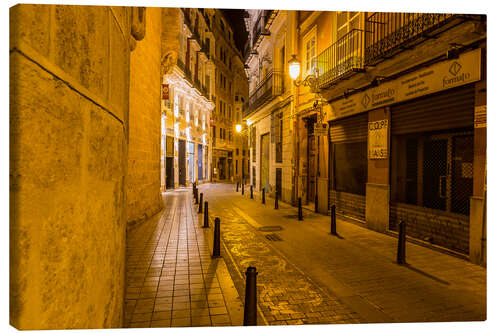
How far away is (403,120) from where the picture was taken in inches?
313

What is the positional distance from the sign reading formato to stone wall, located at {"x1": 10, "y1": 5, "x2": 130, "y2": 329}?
6.57m

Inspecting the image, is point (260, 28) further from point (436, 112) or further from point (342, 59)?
point (436, 112)

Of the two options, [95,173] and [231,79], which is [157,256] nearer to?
[95,173]

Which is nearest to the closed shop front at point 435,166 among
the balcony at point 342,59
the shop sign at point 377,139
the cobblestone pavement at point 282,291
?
the shop sign at point 377,139

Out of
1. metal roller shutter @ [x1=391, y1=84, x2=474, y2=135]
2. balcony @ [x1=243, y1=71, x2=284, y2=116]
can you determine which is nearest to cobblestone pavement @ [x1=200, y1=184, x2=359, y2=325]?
metal roller shutter @ [x1=391, y1=84, x2=474, y2=135]

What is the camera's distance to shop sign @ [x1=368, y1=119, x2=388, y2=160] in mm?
8450

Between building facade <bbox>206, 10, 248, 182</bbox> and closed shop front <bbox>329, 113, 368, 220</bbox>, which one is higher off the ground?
building facade <bbox>206, 10, 248, 182</bbox>

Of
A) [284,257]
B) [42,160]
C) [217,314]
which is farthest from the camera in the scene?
[284,257]

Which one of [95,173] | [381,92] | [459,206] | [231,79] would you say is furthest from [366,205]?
[231,79]

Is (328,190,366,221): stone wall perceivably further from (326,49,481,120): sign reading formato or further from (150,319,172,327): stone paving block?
(150,319,172,327): stone paving block

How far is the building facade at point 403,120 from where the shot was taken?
19.6ft

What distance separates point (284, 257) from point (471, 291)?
326cm

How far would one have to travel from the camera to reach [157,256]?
6363 millimetres

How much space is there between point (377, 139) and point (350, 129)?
1600mm
